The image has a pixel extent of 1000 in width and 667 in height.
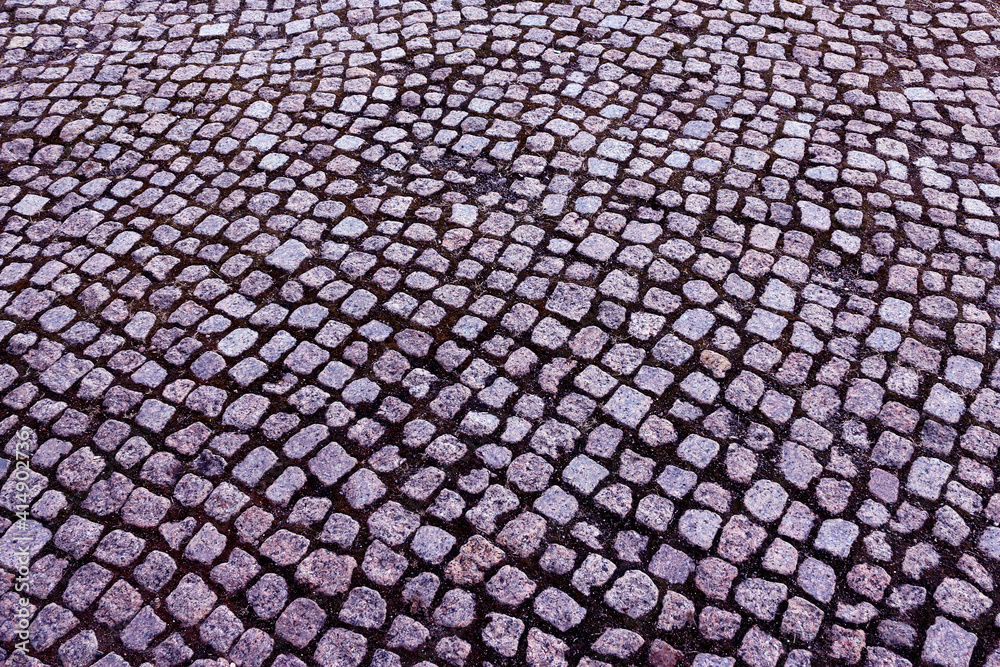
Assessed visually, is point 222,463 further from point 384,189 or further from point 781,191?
point 781,191

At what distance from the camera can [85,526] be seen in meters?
3.36

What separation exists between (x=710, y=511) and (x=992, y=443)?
54.9 inches

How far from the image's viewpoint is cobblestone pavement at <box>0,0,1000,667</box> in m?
3.11

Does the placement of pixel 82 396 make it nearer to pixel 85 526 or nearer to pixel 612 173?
pixel 85 526

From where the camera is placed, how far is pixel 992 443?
11.6 feet

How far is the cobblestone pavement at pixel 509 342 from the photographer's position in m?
3.11

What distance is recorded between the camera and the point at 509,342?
13.0 feet

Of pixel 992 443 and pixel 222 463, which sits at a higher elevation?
pixel 992 443

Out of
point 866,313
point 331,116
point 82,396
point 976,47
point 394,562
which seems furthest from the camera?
point 976,47

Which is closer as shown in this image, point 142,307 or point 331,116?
point 142,307

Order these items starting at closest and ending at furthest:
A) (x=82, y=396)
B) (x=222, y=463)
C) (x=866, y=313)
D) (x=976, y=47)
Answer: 1. (x=222, y=463)
2. (x=82, y=396)
3. (x=866, y=313)
4. (x=976, y=47)

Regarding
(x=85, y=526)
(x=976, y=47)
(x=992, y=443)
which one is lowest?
(x=85, y=526)

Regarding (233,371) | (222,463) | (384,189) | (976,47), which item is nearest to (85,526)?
(222,463)

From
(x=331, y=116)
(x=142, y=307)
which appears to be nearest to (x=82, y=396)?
(x=142, y=307)
